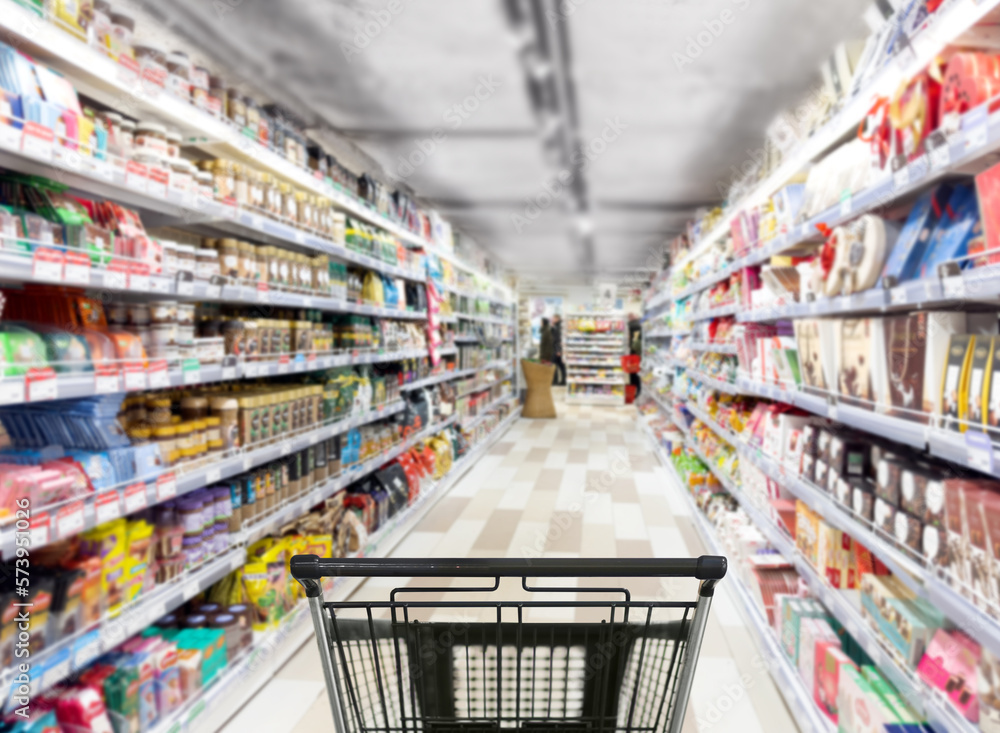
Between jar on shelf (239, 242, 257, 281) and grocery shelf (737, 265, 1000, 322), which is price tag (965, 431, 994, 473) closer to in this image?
grocery shelf (737, 265, 1000, 322)

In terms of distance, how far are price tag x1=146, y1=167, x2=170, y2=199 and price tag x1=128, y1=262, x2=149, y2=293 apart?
0.80 ft

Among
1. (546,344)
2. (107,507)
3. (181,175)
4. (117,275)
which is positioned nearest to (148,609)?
(107,507)

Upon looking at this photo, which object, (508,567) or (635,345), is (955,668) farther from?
(635,345)

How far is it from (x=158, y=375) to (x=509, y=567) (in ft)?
4.98

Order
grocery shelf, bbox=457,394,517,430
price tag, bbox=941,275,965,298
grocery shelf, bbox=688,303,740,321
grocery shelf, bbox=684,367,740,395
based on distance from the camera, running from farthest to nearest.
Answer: grocery shelf, bbox=457,394,517,430
grocery shelf, bbox=688,303,740,321
grocery shelf, bbox=684,367,740,395
price tag, bbox=941,275,965,298

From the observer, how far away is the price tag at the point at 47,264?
4.88 feet

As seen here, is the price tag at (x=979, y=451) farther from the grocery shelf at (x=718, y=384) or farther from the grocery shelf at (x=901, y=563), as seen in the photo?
the grocery shelf at (x=718, y=384)

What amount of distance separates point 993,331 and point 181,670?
9.13 ft

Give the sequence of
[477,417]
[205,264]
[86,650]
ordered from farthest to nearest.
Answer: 1. [477,417]
2. [205,264]
3. [86,650]

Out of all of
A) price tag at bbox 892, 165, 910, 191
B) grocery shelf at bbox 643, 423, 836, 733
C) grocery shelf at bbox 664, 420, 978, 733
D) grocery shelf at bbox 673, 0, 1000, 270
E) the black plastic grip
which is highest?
grocery shelf at bbox 673, 0, 1000, 270

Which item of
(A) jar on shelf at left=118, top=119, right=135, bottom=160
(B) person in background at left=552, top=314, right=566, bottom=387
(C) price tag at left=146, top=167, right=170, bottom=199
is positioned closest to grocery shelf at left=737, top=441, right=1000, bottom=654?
(C) price tag at left=146, top=167, right=170, bottom=199

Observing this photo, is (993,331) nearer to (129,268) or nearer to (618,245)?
(129,268)

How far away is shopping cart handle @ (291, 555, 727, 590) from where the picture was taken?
3.15 feet

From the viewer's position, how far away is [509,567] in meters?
1.01
